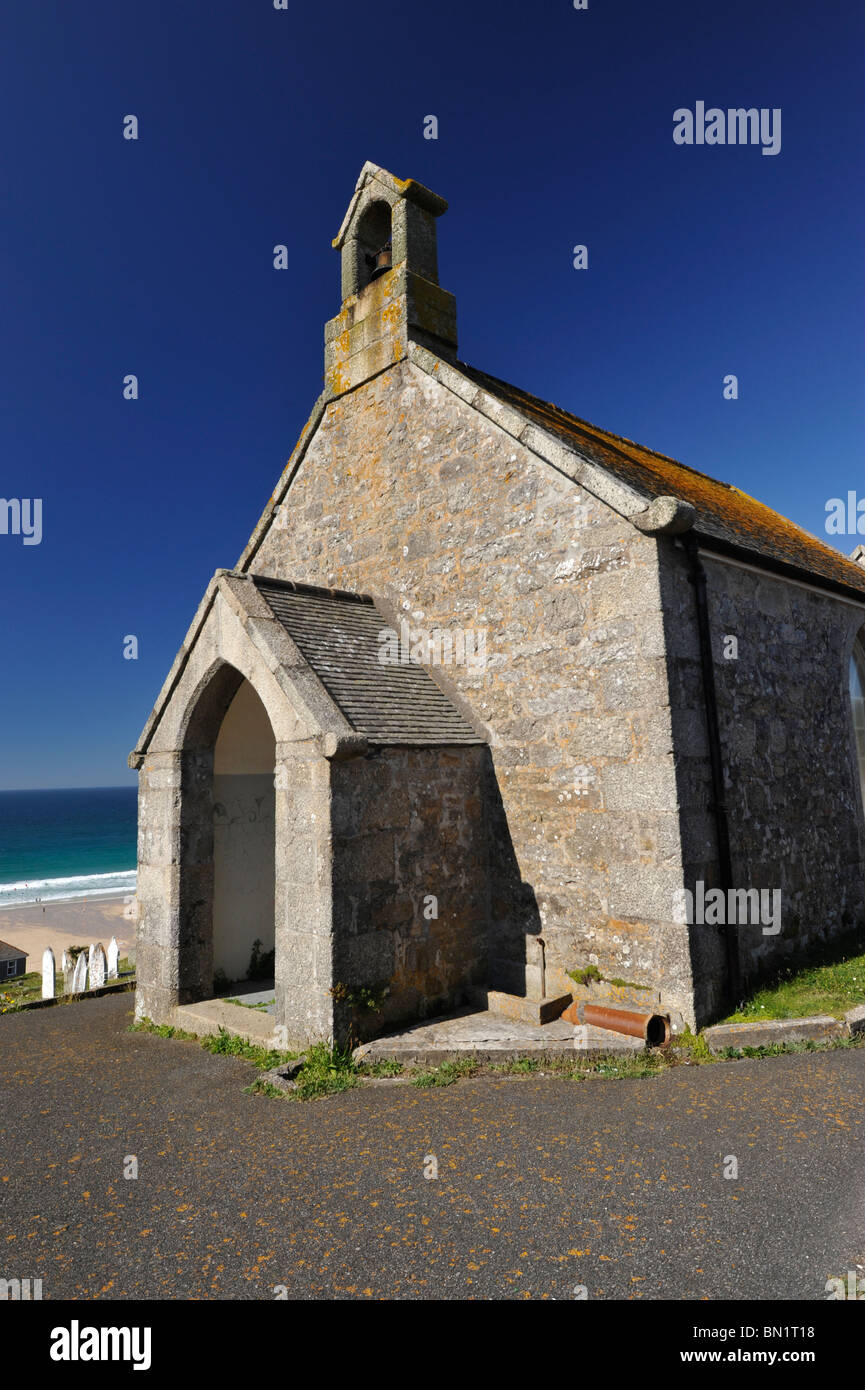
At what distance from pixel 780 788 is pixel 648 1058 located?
3608mm

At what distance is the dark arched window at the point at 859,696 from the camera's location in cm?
1086

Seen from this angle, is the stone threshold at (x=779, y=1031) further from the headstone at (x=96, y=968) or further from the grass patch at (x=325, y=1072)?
the headstone at (x=96, y=968)

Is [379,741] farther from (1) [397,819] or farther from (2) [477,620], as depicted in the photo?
(2) [477,620]

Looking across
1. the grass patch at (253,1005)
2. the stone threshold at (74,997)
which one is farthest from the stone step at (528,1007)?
the stone threshold at (74,997)

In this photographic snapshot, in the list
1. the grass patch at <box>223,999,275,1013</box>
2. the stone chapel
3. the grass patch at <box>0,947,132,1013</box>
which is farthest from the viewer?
the grass patch at <box>0,947,132,1013</box>

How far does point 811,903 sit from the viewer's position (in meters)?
8.45

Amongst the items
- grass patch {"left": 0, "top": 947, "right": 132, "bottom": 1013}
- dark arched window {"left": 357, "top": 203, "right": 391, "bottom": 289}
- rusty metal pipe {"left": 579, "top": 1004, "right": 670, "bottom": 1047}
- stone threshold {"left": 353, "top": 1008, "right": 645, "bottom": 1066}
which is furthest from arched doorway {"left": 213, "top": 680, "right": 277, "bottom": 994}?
dark arched window {"left": 357, "top": 203, "right": 391, "bottom": 289}

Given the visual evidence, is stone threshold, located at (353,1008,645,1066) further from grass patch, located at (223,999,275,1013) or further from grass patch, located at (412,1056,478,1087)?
grass patch, located at (223,999,275,1013)

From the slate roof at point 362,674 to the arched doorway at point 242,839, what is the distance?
1.27m

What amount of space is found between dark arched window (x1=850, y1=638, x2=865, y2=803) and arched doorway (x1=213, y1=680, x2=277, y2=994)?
8501 millimetres

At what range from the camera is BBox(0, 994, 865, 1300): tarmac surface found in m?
3.34

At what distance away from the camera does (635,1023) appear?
20.4 ft

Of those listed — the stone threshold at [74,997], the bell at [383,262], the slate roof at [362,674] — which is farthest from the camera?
the bell at [383,262]
